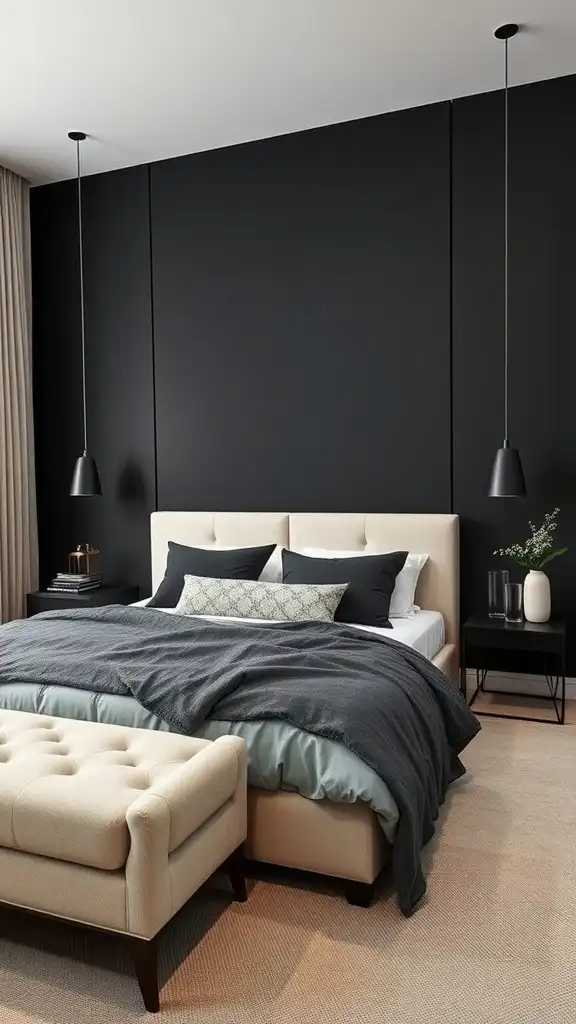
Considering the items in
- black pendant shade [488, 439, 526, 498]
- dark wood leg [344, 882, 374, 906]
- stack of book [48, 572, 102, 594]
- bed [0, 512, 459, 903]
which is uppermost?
black pendant shade [488, 439, 526, 498]

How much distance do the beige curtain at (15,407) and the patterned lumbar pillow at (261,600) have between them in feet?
5.44

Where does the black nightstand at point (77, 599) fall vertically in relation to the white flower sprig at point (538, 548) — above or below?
below

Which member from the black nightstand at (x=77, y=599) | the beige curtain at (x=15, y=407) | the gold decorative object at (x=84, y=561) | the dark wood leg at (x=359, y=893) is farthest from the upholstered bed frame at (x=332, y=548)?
the beige curtain at (x=15, y=407)

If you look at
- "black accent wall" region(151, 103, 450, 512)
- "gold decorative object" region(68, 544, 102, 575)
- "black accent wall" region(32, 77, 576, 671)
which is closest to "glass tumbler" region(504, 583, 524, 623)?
"black accent wall" region(32, 77, 576, 671)

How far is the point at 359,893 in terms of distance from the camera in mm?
2250

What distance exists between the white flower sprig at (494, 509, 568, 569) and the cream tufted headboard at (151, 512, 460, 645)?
328 millimetres

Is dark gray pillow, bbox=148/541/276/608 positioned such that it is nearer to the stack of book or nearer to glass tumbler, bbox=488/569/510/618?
the stack of book

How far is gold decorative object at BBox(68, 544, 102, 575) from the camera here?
5.07 m

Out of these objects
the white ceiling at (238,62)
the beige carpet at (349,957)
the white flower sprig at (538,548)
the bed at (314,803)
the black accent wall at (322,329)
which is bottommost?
the beige carpet at (349,957)

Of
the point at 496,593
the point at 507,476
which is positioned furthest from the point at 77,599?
the point at 507,476

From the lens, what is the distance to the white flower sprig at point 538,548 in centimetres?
390

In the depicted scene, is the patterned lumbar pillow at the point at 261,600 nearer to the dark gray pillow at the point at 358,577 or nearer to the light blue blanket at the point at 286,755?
the dark gray pillow at the point at 358,577

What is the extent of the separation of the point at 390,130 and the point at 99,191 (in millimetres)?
1979

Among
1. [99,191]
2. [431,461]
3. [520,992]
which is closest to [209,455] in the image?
[431,461]
